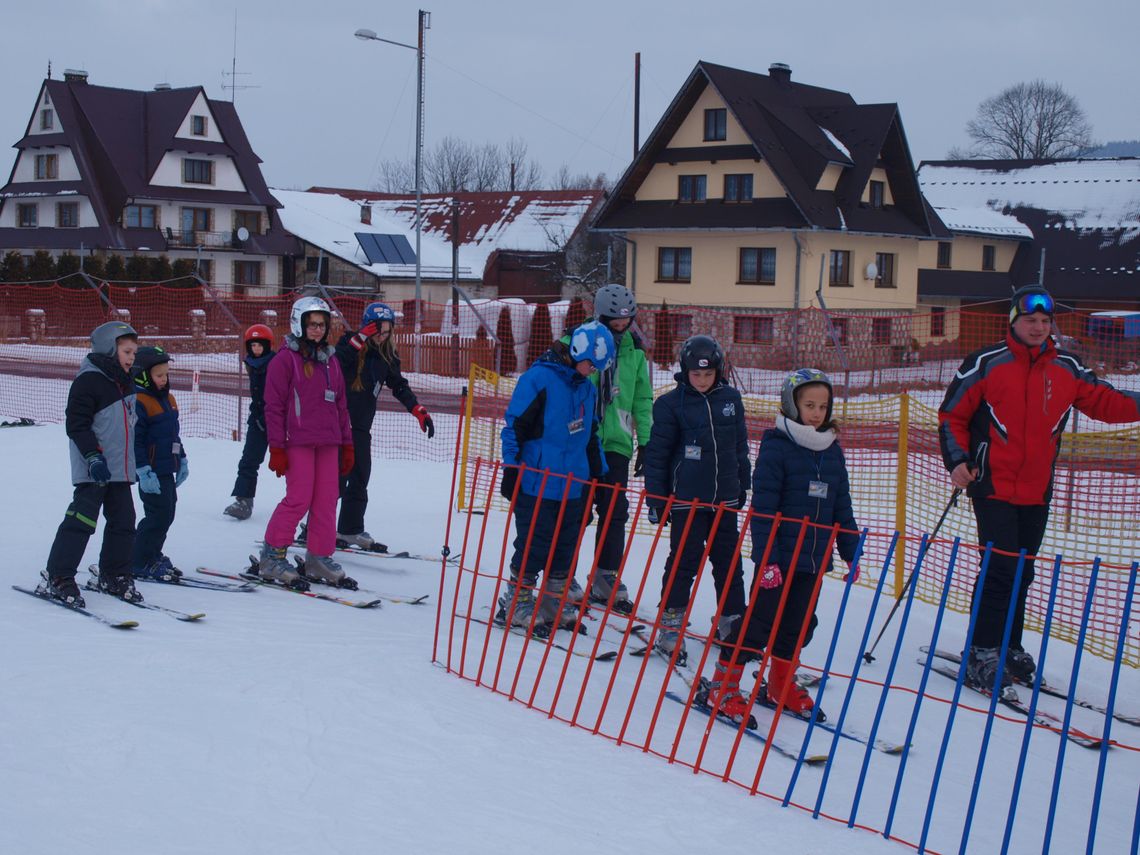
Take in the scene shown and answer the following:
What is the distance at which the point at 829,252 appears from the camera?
34.8 m

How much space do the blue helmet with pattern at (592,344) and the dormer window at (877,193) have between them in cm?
3211

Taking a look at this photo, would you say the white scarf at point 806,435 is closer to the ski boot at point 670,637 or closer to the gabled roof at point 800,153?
the ski boot at point 670,637

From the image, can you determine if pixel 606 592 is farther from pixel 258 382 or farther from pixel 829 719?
pixel 258 382

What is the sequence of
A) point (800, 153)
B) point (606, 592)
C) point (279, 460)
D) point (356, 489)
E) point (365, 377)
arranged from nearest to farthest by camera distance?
point (279, 460) → point (606, 592) → point (365, 377) → point (356, 489) → point (800, 153)

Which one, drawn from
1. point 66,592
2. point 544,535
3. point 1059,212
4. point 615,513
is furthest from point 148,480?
point 1059,212

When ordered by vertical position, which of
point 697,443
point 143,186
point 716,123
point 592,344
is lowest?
point 697,443

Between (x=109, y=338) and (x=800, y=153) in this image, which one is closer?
(x=109, y=338)

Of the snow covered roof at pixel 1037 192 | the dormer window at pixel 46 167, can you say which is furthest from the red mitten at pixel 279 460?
the dormer window at pixel 46 167

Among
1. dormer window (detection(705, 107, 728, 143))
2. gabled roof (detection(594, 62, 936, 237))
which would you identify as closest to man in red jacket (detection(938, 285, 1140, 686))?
gabled roof (detection(594, 62, 936, 237))

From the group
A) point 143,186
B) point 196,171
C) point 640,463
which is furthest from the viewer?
point 196,171

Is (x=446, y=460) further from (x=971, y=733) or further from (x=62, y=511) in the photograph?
(x=971, y=733)

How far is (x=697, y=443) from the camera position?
620 cm

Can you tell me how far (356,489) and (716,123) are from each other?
29246 millimetres

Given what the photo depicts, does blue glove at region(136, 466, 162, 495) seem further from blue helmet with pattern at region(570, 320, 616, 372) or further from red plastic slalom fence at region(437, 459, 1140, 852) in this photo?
blue helmet with pattern at region(570, 320, 616, 372)
